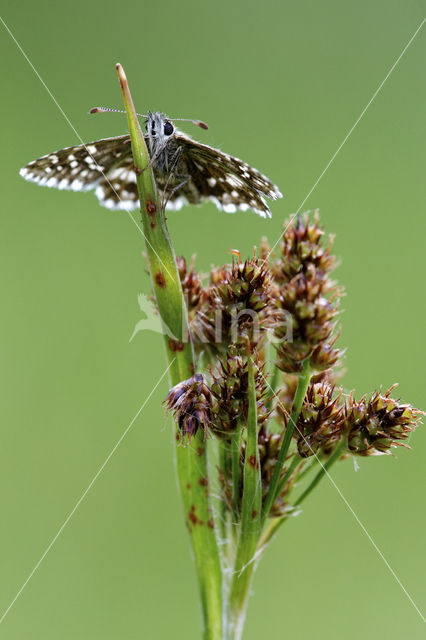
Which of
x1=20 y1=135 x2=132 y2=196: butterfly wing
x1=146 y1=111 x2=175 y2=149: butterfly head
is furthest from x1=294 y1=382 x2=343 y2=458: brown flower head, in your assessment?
x1=20 y1=135 x2=132 y2=196: butterfly wing

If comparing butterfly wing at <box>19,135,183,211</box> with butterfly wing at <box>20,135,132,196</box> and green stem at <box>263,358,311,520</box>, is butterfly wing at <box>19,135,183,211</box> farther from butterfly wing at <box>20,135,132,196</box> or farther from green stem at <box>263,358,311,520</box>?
green stem at <box>263,358,311,520</box>

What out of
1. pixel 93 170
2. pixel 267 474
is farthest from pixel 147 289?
pixel 267 474

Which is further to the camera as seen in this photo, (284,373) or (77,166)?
(77,166)

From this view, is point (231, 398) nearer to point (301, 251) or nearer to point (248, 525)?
point (248, 525)

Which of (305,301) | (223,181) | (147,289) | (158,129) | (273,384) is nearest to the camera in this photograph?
(305,301)

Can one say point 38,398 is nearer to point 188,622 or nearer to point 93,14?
point 188,622
